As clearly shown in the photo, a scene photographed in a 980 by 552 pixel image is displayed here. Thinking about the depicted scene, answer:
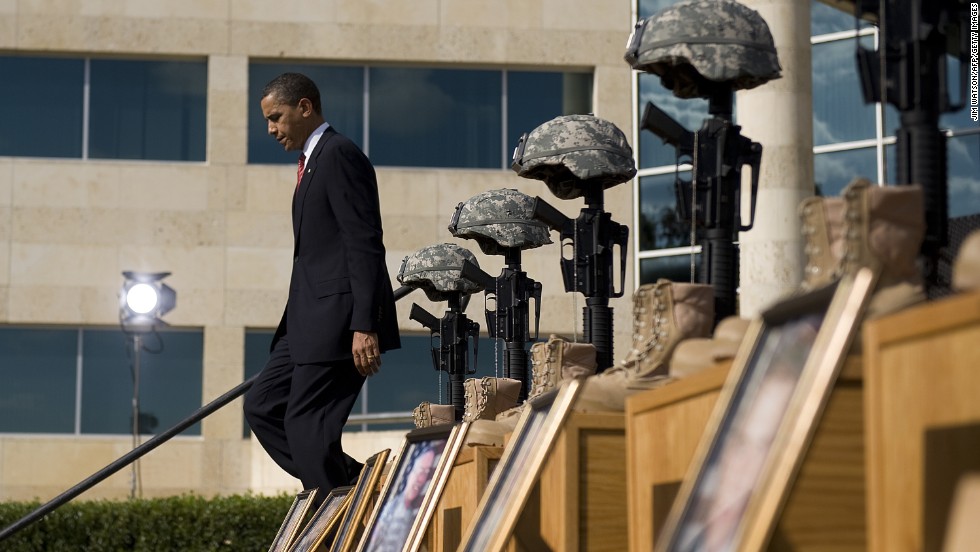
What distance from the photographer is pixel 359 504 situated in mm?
5535

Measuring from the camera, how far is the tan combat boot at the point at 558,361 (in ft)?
16.9

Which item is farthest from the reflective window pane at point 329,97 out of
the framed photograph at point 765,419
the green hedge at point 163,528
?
the framed photograph at point 765,419

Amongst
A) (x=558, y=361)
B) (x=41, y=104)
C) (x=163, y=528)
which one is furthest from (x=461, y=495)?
(x=41, y=104)

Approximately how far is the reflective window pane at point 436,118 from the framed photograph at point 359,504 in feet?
55.1

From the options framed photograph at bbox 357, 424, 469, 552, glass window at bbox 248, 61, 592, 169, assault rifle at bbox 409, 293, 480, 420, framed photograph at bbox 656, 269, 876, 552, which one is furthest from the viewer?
glass window at bbox 248, 61, 592, 169

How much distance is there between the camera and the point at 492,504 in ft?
13.4

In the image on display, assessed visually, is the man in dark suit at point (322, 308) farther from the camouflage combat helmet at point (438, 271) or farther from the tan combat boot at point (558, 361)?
the camouflage combat helmet at point (438, 271)

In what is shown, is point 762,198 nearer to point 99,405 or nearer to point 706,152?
point 706,152

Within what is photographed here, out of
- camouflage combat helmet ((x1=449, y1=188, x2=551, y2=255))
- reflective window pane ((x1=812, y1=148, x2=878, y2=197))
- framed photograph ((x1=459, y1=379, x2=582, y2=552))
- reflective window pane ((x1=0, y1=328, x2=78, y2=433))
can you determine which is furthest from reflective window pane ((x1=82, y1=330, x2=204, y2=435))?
framed photograph ((x1=459, y1=379, x2=582, y2=552))

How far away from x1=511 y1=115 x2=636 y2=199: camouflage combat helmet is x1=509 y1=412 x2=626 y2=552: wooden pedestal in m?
2.92

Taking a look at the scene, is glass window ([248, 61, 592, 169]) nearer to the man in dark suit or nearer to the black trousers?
the man in dark suit

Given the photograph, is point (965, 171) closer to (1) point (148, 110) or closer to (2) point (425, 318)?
(1) point (148, 110)

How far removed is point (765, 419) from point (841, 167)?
1882 cm

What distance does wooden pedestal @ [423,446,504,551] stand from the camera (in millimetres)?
4992
